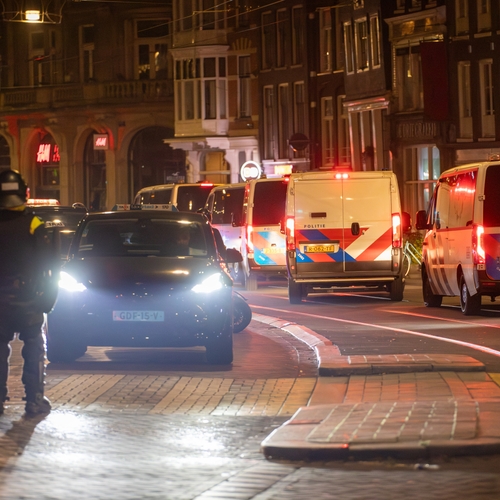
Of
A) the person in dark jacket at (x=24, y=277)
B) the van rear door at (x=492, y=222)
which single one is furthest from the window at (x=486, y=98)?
the person in dark jacket at (x=24, y=277)

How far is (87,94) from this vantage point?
2488 inches

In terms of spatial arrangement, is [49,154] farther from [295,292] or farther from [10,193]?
[10,193]

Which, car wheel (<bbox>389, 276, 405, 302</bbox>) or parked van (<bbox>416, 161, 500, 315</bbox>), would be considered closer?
parked van (<bbox>416, 161, 500, 315</bbox>)

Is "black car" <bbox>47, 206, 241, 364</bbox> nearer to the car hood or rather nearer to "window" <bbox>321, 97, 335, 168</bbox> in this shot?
the car hood

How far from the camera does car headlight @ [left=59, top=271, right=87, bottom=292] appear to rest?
13523 mm

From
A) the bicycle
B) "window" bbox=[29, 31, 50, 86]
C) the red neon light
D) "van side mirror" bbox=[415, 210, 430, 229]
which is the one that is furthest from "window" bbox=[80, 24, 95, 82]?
"van side mirror" bbox=[415, 210, 430, 229]

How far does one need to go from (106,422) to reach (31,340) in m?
0.95

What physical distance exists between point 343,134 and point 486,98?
8.48m

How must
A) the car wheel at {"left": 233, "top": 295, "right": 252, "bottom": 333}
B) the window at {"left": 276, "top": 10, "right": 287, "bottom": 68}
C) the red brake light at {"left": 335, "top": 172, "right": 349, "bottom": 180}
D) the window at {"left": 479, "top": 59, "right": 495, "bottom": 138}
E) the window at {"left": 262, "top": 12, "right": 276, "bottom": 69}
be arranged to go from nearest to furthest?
1. the car wheel at {"left": 233, "top": 295, "right": 252, "bottom": 333}
2. the red brake light at {"left": 335, "top": 172, "right": 349, "bottom": 180}
3. the window at {"left": 479, "top": 59, "right": 495, "bottom": 138}
4. the window at {"left": 276, "top": 10, "right": 287, "bottom": 68}
5. the window at {"left": 262, "top": 12, "right": 276, "bottom": 69}

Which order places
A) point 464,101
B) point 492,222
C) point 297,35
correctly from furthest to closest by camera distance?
point 297,35 < point 464,101 < point 492,222

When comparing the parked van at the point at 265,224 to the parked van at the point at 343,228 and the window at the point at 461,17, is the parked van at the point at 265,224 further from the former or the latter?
the window at the point at 461,17

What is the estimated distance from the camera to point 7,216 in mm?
10172

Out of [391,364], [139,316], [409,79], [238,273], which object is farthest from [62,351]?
[409,79]

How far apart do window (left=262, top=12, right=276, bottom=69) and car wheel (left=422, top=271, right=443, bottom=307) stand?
34.2 metres
